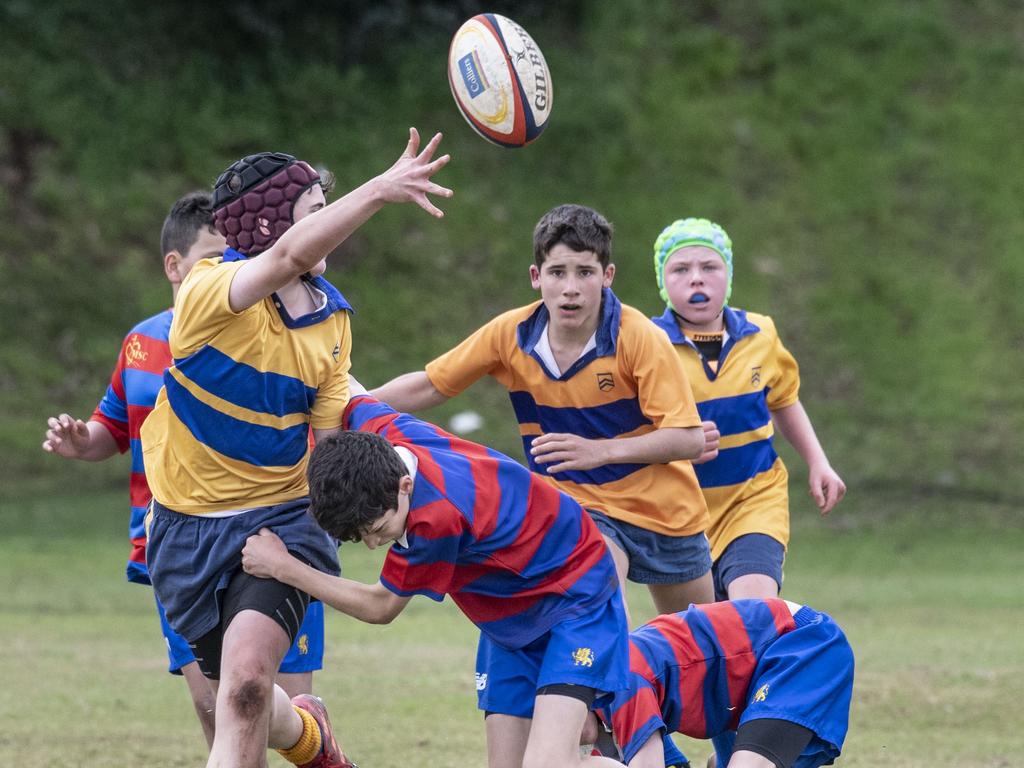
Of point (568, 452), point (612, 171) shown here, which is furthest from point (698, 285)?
point (612, 171)

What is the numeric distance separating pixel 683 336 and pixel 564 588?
1.95 metres

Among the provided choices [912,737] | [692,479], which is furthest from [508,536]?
[912,737]

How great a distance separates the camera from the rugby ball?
5.12 metres

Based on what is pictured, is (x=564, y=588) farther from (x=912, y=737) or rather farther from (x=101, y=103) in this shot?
(x=101, y=103)

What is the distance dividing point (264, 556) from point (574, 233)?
5.02 feet

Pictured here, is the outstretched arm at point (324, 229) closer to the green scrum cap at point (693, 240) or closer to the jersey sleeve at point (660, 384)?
the jersey sleeve at point (660, 384)

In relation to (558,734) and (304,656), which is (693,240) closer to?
(304,656)

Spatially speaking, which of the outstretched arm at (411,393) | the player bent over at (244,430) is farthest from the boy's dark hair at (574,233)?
the player bent over at (244,430)

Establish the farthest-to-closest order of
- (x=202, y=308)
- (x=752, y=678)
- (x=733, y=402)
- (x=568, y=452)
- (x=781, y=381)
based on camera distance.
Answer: (x=781, y=381), (x=733, y=402), (x=568, y=452), (x=752, y=678), (x=202, y=308)

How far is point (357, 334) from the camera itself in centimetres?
1461

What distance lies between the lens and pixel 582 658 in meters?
3.74

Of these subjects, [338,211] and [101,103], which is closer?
[338,211]

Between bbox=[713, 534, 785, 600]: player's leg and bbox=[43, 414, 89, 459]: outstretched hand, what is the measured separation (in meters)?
2.27

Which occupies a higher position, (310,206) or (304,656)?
(310,206)
